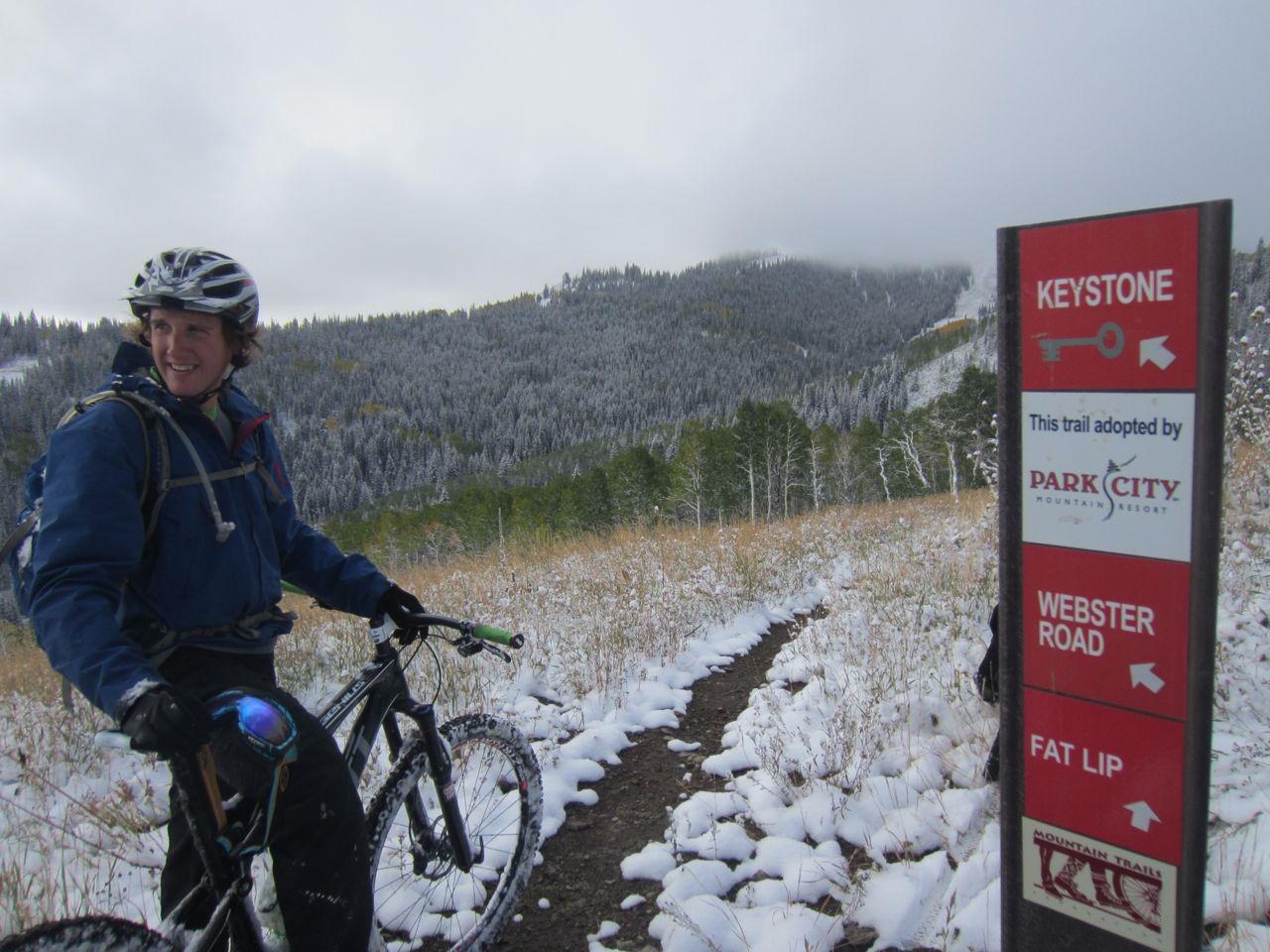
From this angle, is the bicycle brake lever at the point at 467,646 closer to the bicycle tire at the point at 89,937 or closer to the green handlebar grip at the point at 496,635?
the green handlebar grip at the point at 496,635

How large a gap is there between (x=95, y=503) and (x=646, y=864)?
2.87m

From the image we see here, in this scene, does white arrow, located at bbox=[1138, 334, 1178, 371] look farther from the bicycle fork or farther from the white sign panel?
the bicycle fork

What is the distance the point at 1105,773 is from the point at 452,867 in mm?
2671

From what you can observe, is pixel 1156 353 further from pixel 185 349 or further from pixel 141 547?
pixel 185 349

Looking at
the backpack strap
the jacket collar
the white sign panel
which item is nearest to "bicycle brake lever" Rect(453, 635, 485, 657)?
the jacket collar

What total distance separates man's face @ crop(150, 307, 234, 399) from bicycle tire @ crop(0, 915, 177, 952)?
1513 mm

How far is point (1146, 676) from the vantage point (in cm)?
175

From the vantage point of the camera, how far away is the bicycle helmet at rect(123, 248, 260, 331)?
2.27m

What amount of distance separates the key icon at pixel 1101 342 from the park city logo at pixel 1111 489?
0.28m

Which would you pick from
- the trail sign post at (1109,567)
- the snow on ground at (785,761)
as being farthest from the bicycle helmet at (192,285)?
the trail sign post at (1109,567)

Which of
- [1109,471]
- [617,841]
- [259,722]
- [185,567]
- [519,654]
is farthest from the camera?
[519,654]

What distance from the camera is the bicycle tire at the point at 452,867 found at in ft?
9.41

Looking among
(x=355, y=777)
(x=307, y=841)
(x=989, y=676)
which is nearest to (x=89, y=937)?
(x=307, y=841)

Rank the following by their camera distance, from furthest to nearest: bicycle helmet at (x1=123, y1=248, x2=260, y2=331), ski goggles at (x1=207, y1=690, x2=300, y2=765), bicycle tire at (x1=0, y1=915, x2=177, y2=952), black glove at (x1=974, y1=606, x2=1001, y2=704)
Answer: black glove at (x1=974, y1=606, x2=1001, y2=704) < bicycle helmet at (x1=123, y1=248, x2=260, y2=331) < ski goggles at (x1=207, y1=690, x2=300, y2=765) < bicycle tire at (x1=0, y1=915, x2=177, y2=952)
